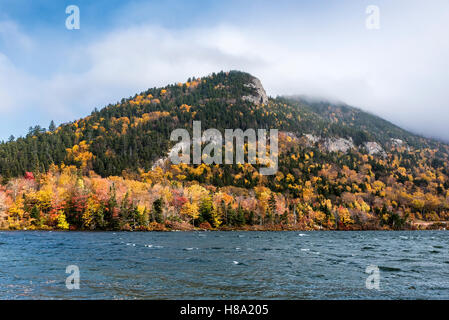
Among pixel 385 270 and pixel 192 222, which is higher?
pixel 385 270

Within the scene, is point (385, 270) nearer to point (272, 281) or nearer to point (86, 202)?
point (272, 281)

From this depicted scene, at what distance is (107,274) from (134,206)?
4120 inches

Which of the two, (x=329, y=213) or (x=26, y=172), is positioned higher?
(x=26, y=172)

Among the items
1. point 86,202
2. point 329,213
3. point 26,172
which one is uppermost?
point 26,172

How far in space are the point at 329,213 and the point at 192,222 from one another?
278 feet

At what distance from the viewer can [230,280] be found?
25.8m

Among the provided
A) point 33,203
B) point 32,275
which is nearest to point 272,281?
point 32,275

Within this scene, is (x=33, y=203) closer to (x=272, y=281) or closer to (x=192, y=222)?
(x=192, y=222)

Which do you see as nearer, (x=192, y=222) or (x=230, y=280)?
(x=230, y=280)

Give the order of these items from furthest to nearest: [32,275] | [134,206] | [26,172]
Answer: [26,172]
[134,206]
[32,275]
